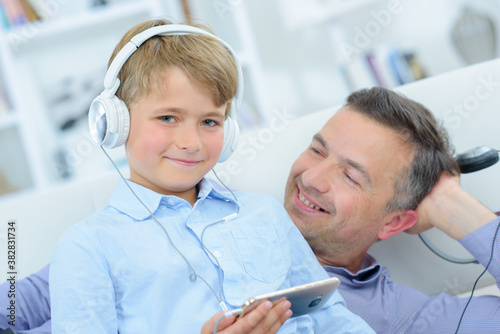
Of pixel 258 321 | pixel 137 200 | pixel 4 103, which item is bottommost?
pixel 258 321

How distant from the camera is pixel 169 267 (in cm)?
96

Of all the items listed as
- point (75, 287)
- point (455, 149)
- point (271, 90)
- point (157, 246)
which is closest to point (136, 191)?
point (157, 246)

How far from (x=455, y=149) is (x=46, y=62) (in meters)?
2.25

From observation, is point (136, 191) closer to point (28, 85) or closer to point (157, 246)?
point (157, 246)

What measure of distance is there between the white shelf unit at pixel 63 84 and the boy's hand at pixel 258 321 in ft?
6.97

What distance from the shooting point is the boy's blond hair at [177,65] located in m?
1.00

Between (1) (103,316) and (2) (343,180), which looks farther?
(2) (343,180)

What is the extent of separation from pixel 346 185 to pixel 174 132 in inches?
22.6

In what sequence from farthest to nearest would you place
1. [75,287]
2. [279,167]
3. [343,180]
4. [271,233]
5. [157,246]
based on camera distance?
[279,167]
[343,180]
[271,233]
[157,246]
[75,287]

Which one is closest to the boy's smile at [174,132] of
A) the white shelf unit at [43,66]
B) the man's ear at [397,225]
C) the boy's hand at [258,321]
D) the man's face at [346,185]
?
the boy's hand at [258,321]

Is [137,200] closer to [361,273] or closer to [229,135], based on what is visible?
[229,135]

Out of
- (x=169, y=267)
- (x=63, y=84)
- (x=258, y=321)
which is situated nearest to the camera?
(x=258, y=321)

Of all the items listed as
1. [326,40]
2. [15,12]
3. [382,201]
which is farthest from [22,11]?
[382,201]

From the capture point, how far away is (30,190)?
2.99 meters
